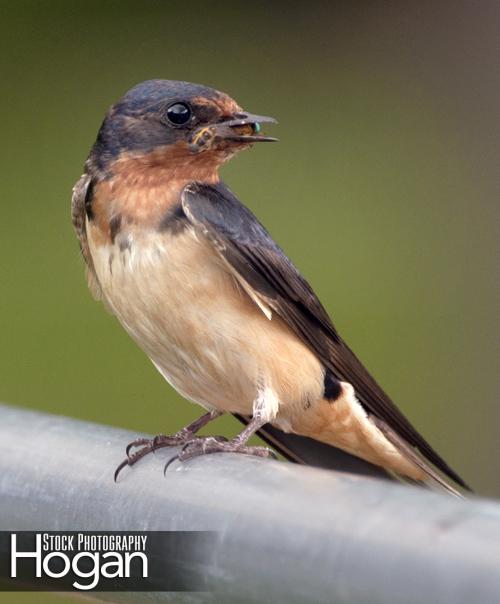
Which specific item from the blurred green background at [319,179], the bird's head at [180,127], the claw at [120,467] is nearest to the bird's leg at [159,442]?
the claw at [120,467]

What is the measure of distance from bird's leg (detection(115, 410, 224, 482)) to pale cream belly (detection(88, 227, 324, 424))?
0.07 metres

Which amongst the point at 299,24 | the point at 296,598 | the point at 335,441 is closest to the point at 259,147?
the point at 299,24

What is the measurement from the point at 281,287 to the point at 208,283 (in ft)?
0.48

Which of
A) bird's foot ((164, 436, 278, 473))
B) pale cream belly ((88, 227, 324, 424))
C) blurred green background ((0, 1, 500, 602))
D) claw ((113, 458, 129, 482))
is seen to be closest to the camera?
claw ((113, 458, 129, 482))

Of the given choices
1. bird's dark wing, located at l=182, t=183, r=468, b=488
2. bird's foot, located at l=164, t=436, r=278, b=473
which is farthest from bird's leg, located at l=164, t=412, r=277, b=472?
bird's dark wing, located at l=182, t=183, r=468, b=488

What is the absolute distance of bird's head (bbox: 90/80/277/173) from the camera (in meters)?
2.21

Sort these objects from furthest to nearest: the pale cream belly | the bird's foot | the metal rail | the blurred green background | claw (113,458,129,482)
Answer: the blurred green background < the pale cream belly < the bird's foot < claw (113,458,129,482) < the metal rail

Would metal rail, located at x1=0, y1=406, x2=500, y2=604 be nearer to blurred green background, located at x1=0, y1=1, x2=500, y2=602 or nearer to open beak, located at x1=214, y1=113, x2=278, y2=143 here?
open beak, located at x1=214, y1=113, x2=278, y2=143

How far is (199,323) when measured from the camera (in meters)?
2.16

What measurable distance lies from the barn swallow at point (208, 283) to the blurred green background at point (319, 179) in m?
1.88

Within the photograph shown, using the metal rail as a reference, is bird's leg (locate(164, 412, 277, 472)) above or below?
below

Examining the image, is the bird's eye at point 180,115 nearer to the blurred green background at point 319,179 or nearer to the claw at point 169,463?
the claw at point 169,463

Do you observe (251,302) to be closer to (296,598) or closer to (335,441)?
(335,441)

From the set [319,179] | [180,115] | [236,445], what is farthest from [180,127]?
[319,179]
